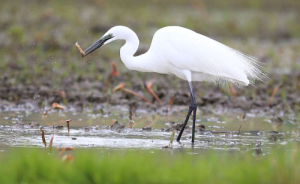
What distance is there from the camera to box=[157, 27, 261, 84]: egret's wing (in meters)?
8.04

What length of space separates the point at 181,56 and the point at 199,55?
244 mm

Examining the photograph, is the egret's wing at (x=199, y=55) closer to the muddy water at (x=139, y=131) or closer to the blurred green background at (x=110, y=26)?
the muddy water at (x=139, y=131)

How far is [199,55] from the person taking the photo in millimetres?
8094

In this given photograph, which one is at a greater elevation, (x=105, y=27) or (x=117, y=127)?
(x=105, y=27)

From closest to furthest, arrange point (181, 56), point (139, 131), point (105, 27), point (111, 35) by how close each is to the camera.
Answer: point (111, 35)
point (181, 56)
point (139, 131)
point (105, 27)

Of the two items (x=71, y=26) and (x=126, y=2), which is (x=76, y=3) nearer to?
(x=126, y=2)

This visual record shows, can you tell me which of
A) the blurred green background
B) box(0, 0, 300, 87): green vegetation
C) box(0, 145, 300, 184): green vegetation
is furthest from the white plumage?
box(0, 0, 300, 87): green vegetation

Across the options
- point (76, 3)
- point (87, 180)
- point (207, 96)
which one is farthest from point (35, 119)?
point (76, 3)

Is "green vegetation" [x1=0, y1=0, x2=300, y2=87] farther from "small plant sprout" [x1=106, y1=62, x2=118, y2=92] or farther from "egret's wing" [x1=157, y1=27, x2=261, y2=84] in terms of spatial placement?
"egret's wing" [x1=157, y1=27, x2=261, y2=84]

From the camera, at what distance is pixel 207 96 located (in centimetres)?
1096

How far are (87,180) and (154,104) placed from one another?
19.2ft

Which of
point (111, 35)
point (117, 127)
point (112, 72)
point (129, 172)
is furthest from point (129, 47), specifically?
point (129, 172)

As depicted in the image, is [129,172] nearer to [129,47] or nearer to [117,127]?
[117,127]

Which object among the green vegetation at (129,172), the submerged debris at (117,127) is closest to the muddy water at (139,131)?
the submerged debris at (117,127)
